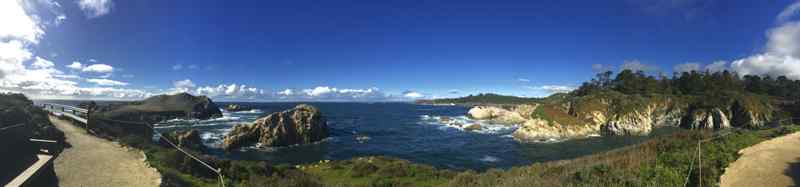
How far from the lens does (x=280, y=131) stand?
34.6m

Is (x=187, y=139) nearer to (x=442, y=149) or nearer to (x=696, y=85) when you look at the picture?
(x=442, y=149)

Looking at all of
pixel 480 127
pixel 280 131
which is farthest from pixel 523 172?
pixel 480 127

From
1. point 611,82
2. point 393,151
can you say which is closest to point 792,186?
point 393,151

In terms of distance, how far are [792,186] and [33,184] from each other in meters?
22.0

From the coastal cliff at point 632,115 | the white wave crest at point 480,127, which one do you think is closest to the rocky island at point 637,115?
the coastal cliff at point 632,115

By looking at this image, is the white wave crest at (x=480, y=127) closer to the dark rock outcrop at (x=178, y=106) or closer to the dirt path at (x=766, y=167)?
the dirt path at (x=766, y=167)

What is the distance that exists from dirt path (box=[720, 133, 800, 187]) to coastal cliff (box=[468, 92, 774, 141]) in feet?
92.3

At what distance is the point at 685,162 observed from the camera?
11.0 m

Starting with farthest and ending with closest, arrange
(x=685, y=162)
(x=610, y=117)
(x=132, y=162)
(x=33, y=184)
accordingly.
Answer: (x=610, y=117), (x=132, y=162), (x=685, y=162), (x=33, y=184)

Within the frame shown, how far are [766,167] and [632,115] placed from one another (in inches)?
1731

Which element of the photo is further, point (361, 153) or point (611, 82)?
point (611, 82)

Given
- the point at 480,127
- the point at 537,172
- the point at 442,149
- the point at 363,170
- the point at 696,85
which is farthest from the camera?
the point at 696,85

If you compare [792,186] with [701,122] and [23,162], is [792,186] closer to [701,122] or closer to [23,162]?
[23,162]

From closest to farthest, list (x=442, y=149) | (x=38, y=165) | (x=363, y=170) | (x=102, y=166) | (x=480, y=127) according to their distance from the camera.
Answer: (x=38, y=165), (x=102, y=166), (x=363, y=170), (x=442, y=149), (x=480, y=127)
